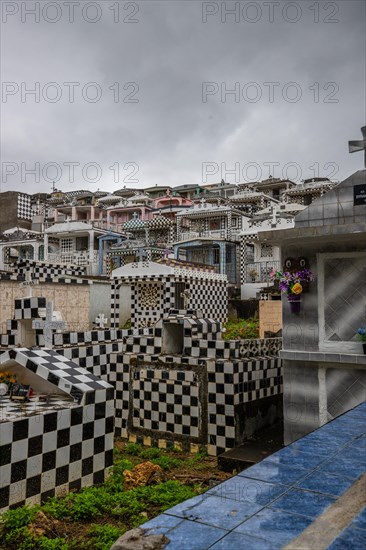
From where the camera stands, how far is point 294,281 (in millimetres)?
7289

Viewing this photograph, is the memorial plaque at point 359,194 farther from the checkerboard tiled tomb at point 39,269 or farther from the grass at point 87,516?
the checkerboard tiled tomb at point 39,269

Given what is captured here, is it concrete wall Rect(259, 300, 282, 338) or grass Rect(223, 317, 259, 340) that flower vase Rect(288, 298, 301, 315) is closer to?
grass Rect(223, 317, 259, 340)

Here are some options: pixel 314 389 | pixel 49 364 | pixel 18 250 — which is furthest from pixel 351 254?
pixel 18 250

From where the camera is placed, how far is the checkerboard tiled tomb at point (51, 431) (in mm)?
4336

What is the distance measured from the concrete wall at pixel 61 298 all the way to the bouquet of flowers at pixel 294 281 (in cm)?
819

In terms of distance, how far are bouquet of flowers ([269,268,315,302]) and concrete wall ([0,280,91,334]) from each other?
819 cm

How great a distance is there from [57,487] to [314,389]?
418 centimetres

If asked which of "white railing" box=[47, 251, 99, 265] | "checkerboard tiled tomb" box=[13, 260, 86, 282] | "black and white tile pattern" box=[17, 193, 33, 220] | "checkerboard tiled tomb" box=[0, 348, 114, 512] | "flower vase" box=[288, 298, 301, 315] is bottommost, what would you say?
"checkerboard tiled tomb" box=[0, 348, 114, 512]

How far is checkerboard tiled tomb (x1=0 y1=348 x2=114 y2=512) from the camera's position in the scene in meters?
4.34

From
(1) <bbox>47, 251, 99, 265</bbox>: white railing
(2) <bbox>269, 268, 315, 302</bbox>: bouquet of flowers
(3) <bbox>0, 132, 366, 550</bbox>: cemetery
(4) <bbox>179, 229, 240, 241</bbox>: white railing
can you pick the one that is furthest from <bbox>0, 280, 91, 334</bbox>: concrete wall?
(1) <bbox>47, 251, 99, 265</bbox>: white railing

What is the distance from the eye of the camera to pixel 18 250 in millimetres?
41406

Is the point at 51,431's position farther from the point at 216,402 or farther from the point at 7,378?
the point at 216,402

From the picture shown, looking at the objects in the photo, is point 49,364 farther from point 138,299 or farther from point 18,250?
point 18,250

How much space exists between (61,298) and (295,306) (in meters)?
9.01
